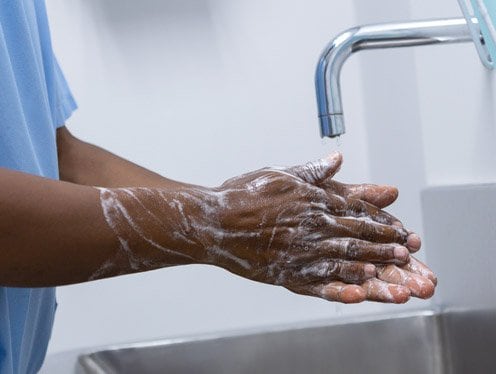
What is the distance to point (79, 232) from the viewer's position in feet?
2.04

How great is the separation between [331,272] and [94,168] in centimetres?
34

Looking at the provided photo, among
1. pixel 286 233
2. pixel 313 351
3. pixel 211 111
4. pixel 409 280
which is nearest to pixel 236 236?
pixel 286 233

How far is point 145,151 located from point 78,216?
63 cm

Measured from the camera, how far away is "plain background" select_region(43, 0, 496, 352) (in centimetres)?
124

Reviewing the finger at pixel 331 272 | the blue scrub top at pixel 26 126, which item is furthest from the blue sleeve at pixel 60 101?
the finger at pixel 331 272

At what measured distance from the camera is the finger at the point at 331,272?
0.74 metres

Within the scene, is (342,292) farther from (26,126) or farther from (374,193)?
(26,126)

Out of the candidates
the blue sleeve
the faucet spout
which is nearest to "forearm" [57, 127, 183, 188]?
the blue sleeve

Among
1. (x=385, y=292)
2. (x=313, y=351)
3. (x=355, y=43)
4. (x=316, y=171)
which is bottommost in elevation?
(x=313, y=351)

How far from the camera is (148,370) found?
1123mm

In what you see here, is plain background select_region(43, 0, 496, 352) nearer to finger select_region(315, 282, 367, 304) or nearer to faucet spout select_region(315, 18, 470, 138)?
faucet spout select_region(315, 18, 470, 138)

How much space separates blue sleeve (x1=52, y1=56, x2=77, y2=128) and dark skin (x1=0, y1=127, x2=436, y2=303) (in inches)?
9.3

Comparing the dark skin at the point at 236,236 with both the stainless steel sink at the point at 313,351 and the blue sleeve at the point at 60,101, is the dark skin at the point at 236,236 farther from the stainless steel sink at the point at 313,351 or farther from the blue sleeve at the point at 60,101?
the stainless steel sink at the point at 313,351

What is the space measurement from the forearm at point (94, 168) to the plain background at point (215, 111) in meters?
0.27
